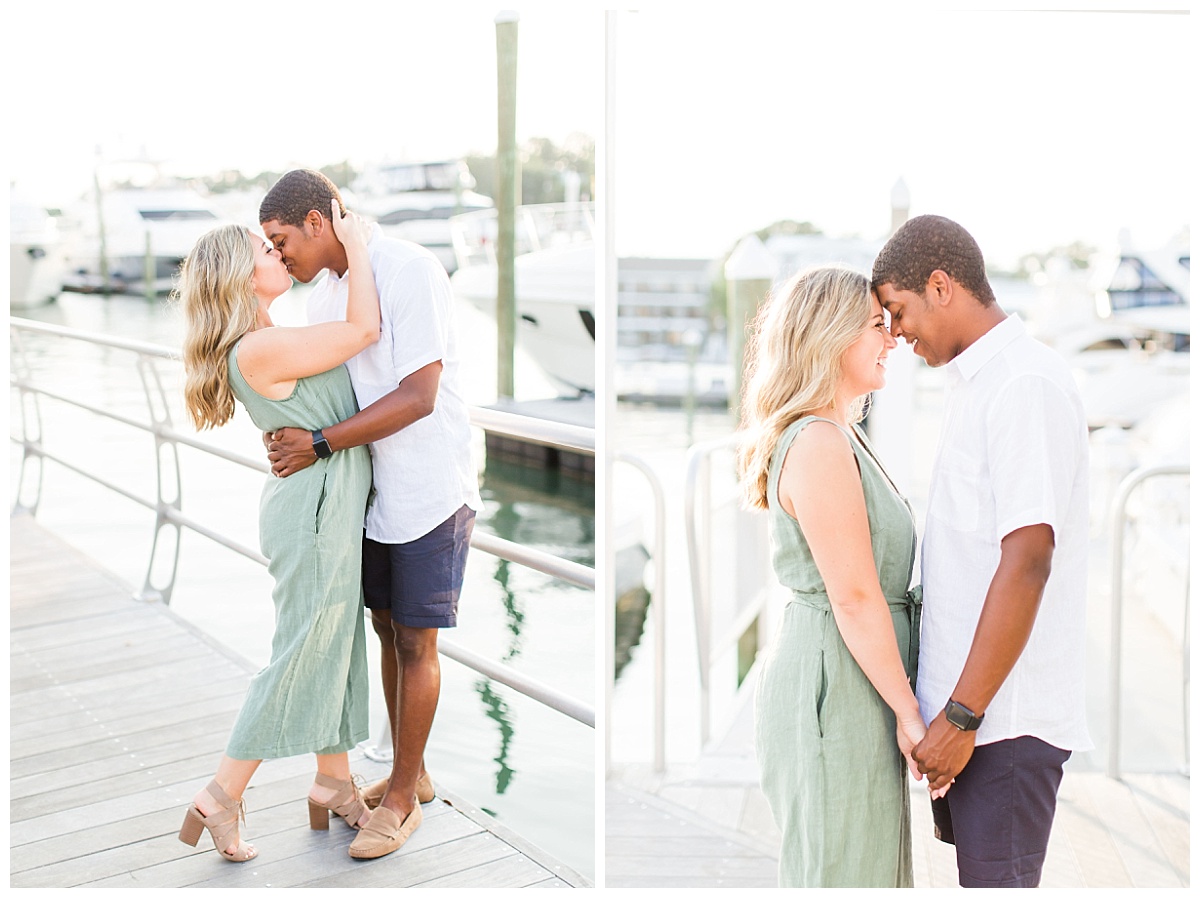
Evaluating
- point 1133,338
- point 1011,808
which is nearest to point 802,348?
point 1011,808

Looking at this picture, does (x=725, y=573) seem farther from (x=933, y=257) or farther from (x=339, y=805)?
(x=933, y=257)

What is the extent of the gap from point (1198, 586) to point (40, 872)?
94.1 inches

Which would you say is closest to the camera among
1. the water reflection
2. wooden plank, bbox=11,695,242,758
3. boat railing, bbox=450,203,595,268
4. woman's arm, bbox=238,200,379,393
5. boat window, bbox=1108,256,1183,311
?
woman's arm, bbox=238,200,379,393

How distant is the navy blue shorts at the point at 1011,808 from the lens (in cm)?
152

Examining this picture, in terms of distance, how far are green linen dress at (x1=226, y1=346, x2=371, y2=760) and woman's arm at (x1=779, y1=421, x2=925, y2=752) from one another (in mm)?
989

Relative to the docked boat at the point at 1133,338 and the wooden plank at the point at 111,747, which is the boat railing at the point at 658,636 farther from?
the docked boat at the point at 1133,338

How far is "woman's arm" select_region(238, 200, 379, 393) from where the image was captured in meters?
2.02

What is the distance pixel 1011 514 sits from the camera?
145 centimetres

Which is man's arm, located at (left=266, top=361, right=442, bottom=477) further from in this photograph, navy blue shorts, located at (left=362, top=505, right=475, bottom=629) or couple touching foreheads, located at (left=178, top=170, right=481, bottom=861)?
navy blue shorts, located at (left=362, top=505, right=475, bottom=629)

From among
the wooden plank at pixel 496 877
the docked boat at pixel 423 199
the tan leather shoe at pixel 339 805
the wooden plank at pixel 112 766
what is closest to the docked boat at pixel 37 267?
the docked boat at pixel 423 199

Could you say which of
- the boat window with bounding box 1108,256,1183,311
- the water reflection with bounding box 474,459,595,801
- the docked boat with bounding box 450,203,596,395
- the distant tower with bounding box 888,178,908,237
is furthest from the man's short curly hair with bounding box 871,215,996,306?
the boat window with bounding box 1108,256,1183,311

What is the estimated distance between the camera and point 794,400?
5.13 ft

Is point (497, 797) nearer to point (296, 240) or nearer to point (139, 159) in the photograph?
point (296, 240)

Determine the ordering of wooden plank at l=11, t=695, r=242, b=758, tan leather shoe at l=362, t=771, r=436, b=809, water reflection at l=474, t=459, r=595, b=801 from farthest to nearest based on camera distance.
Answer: water reflection at l=474, t=459, r=595, b=801 → wooden plank at l=11, t=695, r=242, b=758 → tan leather shoe at l=362, t=771, r=436, b=809
